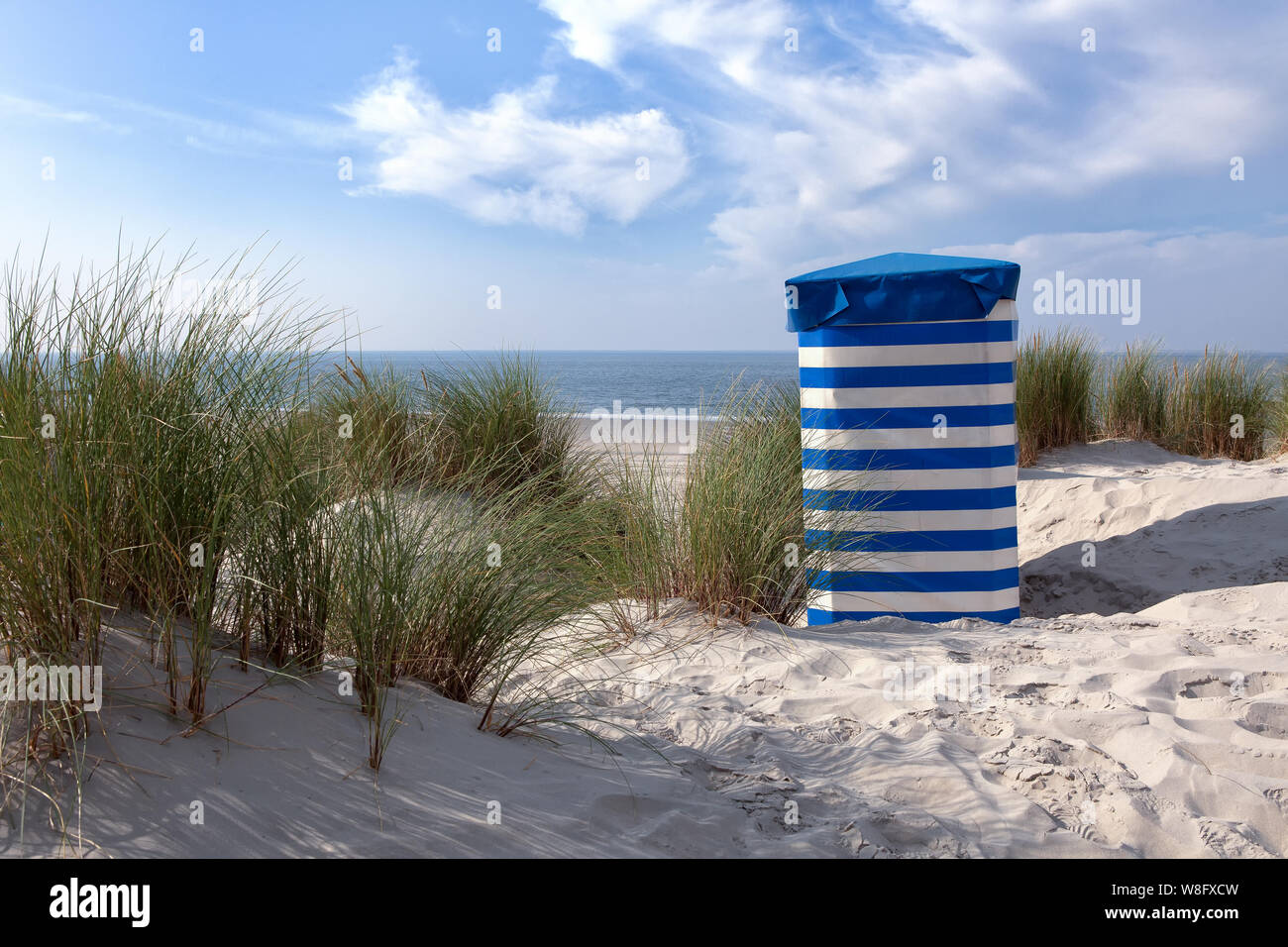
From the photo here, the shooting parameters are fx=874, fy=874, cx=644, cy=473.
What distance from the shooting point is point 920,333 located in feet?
12.3

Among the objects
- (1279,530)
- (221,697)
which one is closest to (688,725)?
(221,697)

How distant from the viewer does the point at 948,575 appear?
12.4ft

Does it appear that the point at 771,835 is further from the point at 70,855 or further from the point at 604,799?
the point at 70,855

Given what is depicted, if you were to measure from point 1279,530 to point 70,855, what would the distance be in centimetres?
552

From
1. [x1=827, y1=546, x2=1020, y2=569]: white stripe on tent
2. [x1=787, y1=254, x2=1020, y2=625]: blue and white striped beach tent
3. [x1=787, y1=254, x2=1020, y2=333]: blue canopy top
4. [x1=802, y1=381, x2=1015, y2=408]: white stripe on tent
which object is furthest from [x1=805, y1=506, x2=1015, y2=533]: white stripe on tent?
[x1=787, y1=254, x2=1020, y2=333]: blue canopy top

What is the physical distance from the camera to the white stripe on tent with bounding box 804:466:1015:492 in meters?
3.75

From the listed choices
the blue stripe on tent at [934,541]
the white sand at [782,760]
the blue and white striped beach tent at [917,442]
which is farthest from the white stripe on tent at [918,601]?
the white sand at [782,760]

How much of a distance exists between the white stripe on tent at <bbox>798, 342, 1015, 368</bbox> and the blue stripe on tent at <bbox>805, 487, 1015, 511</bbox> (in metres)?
0.56

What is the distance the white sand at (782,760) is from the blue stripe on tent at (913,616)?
501mm

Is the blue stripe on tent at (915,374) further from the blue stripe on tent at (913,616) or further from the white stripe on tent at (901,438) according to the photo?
the blue stripe on tent at (913,616)

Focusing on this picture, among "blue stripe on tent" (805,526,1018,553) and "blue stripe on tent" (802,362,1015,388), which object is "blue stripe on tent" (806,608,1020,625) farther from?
"blue stripe on tent" (802,362,1015,388)

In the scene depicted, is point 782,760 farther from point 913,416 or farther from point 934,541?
point 913,416

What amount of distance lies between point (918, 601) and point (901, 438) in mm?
712

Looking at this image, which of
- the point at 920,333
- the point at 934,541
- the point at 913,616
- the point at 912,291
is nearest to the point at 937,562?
the point at 934,541
